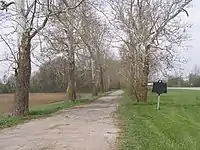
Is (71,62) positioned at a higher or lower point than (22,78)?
higher

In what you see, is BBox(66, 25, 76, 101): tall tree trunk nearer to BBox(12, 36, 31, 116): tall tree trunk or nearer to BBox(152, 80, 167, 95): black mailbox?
BBox(152, 80, 167, 95): black mailbox

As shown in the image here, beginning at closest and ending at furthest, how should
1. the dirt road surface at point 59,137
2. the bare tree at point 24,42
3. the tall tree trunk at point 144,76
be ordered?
1. the dirt road surface at point 59,137
2. the bare tree at point 24,42
3. the tall tree trunk at point 144,76

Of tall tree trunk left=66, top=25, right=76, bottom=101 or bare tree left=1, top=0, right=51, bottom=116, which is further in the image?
tall tree trunk left=66, top=25, right=76, bottom=101

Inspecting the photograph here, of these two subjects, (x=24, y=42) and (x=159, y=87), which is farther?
(x=159, y=87)

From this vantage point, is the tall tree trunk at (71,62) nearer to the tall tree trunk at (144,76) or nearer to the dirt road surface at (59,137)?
the tall tree trunk at (144,76)

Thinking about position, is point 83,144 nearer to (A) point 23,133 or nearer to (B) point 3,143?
(B) point 3,143

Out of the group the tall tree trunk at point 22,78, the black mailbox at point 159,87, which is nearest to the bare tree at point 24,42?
the tall tree trunk at point 22,78

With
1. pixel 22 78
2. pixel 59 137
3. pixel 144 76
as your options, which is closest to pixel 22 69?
pixel 22 78

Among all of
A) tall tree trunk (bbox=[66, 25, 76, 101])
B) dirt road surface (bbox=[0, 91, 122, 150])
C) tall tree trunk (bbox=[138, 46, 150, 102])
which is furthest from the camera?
tall tree trunk (bbox=[66, 25, 76, 101])

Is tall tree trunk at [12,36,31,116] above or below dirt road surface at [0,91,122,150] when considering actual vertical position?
above

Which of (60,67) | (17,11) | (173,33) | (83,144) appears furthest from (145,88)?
(83,144)

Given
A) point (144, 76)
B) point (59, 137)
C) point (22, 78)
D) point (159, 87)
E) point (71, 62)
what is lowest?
point (59, 137)

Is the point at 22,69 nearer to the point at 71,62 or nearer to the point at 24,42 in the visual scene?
the point at 24,42

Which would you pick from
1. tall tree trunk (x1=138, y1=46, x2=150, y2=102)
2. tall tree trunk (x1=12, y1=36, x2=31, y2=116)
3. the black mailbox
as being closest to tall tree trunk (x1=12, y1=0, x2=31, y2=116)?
tall tree trunk (x1=12, y1=36, x2=31, y2=116)
